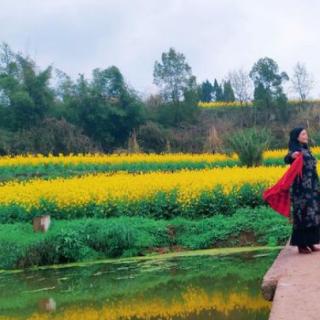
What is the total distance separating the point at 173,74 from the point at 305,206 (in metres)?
28.9

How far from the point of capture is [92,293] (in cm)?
820

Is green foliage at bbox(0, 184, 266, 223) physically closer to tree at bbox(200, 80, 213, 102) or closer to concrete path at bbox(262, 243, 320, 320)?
concrete path at bbox(262, 243, 320, 320)

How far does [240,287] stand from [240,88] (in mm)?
34024

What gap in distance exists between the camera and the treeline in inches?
1148

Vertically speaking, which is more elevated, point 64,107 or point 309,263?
point 64,107

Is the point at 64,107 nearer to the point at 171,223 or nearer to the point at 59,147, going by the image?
the point at 59,147

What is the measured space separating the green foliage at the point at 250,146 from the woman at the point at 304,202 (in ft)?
35.5

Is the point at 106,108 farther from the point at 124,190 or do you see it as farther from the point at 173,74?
the point at 124,190

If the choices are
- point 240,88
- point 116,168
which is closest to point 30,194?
point 116,168

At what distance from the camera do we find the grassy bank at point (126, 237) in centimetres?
1098

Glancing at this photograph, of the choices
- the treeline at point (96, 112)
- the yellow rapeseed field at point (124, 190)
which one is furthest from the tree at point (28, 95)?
the yellow rapeseed field at point (124, 190)

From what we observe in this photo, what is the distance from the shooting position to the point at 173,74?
117ft

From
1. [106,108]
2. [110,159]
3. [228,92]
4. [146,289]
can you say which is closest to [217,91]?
[228,92]

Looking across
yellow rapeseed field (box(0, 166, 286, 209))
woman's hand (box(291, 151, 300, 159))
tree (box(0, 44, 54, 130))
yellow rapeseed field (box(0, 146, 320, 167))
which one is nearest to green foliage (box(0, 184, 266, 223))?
yellow rapeseed field (box(0, 166, 286, 209))
